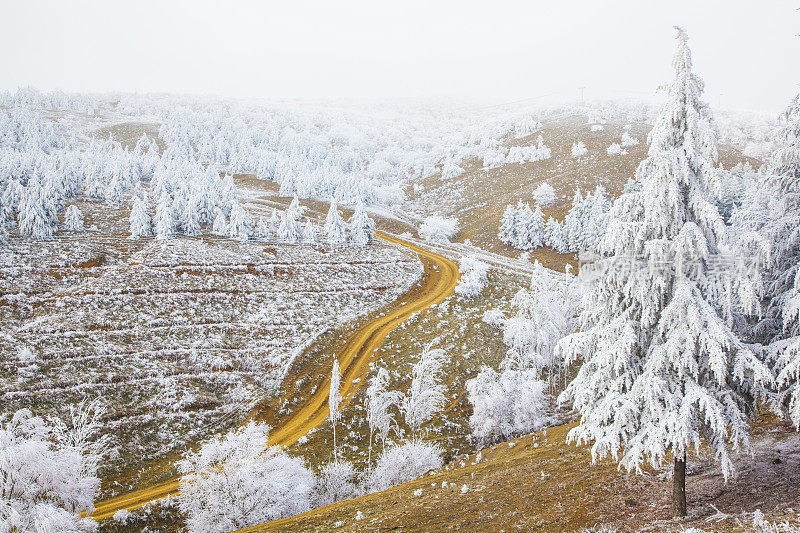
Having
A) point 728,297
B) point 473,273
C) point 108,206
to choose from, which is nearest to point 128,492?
point 728,297

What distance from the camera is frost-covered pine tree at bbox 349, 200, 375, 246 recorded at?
76.9 metres

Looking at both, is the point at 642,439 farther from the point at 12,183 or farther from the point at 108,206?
the point at 108,206

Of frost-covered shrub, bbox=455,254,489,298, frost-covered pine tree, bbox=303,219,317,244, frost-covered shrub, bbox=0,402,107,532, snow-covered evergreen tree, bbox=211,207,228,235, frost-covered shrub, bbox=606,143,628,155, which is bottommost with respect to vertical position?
frost-covered shrub, bbox=455,254,489,298

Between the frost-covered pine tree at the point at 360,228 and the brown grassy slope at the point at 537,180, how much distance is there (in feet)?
89.9

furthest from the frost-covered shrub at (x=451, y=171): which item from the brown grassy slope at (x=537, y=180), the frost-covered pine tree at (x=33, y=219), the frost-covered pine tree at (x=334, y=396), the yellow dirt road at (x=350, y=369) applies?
the frost-covered pine tree at (x=334, y=396)

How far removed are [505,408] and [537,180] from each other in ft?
338

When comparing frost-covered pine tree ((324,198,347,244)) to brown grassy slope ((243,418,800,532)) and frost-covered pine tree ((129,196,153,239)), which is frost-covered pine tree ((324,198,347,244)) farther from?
brown grassy slope ((243,418,800,532))

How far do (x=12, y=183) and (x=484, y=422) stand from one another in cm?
7982

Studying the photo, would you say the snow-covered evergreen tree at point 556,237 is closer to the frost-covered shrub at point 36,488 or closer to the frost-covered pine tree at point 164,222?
the frost-covered pine tree at point 164,222

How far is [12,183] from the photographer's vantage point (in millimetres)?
65875

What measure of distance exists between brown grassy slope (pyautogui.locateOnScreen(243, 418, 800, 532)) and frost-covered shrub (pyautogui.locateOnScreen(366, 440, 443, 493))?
11.8 ft

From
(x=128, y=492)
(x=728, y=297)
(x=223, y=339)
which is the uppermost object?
(x=728, y=297)

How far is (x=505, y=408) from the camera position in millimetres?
33438

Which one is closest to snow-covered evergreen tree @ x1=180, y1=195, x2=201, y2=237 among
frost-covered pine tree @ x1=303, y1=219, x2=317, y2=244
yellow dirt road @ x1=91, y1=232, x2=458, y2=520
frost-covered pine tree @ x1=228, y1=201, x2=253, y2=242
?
frost-covered pine tree @ x1=228, y1=201, x2=253, y2=242
